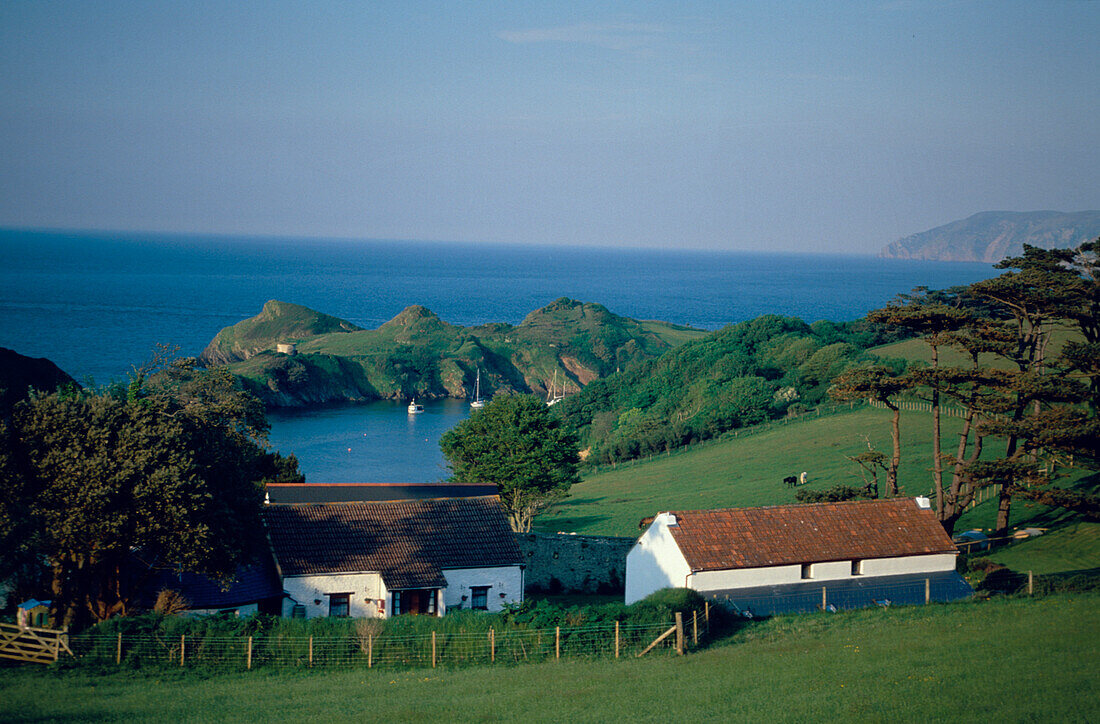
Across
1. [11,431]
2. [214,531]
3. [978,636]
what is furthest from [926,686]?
[11,431]

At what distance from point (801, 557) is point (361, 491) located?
18739 mm

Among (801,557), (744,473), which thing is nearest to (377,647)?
(801,557)

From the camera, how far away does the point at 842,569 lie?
92.1ft

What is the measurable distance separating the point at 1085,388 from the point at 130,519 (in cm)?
3100

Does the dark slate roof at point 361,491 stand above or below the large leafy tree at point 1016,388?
below

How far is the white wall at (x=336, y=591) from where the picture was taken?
27125 mm

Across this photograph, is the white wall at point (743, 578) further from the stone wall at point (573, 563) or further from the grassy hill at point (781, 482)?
the grassy hill at point (781, 482)

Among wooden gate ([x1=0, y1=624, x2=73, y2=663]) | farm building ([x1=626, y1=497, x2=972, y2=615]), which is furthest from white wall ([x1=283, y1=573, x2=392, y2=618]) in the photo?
farm building ([x1=626, y1=497, x2=972, y2=615])

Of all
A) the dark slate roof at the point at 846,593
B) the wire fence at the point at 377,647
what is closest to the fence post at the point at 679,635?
the wire fence at the point at 377,647

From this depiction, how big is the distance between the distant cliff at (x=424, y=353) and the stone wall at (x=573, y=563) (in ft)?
257

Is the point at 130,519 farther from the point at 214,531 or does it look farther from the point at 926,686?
the point at 926,686

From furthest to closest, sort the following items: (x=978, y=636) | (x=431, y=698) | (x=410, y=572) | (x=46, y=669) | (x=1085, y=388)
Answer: (x=1085, y=388), (x=410, y=572), (x=978, y=636), (x=46, y=669), (x=431, y=698)

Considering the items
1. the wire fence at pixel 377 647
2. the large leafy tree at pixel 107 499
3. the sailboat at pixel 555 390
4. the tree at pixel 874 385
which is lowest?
the sailboat at pixel 555 390

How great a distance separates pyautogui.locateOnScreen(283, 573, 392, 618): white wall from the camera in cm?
2712
